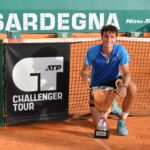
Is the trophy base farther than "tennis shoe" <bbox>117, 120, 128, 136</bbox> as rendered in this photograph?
No

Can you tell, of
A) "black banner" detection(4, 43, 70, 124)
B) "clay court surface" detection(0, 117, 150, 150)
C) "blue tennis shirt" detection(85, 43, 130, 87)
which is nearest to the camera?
"clay court surface" detection(0, 117, 150, 150)

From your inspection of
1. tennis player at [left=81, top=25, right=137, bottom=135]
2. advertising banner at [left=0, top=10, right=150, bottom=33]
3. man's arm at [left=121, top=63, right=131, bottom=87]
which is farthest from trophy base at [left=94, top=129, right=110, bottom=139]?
advertising banner at [left=0, top=10, right=150, bottom=33]

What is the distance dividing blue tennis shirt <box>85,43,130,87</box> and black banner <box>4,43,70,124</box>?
0.57m

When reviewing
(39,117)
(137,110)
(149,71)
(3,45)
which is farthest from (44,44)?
(149,71)

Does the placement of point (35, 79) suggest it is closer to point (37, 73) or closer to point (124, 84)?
point (37, 73)

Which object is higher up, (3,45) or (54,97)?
(3,45)

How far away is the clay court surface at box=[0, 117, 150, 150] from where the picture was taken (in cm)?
513

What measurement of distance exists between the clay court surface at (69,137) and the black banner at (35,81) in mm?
195

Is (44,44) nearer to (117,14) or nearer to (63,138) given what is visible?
(63,138)

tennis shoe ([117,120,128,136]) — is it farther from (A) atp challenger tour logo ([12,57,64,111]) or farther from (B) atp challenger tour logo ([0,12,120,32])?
(B) atp challenger tour logo ([0,12,120,32])

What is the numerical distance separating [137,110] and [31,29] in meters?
8.82

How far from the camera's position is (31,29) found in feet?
48.9

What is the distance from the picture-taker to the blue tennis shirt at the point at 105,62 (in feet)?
18.2

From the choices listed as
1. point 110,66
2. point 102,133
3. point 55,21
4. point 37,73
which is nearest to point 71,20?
point 55,21
